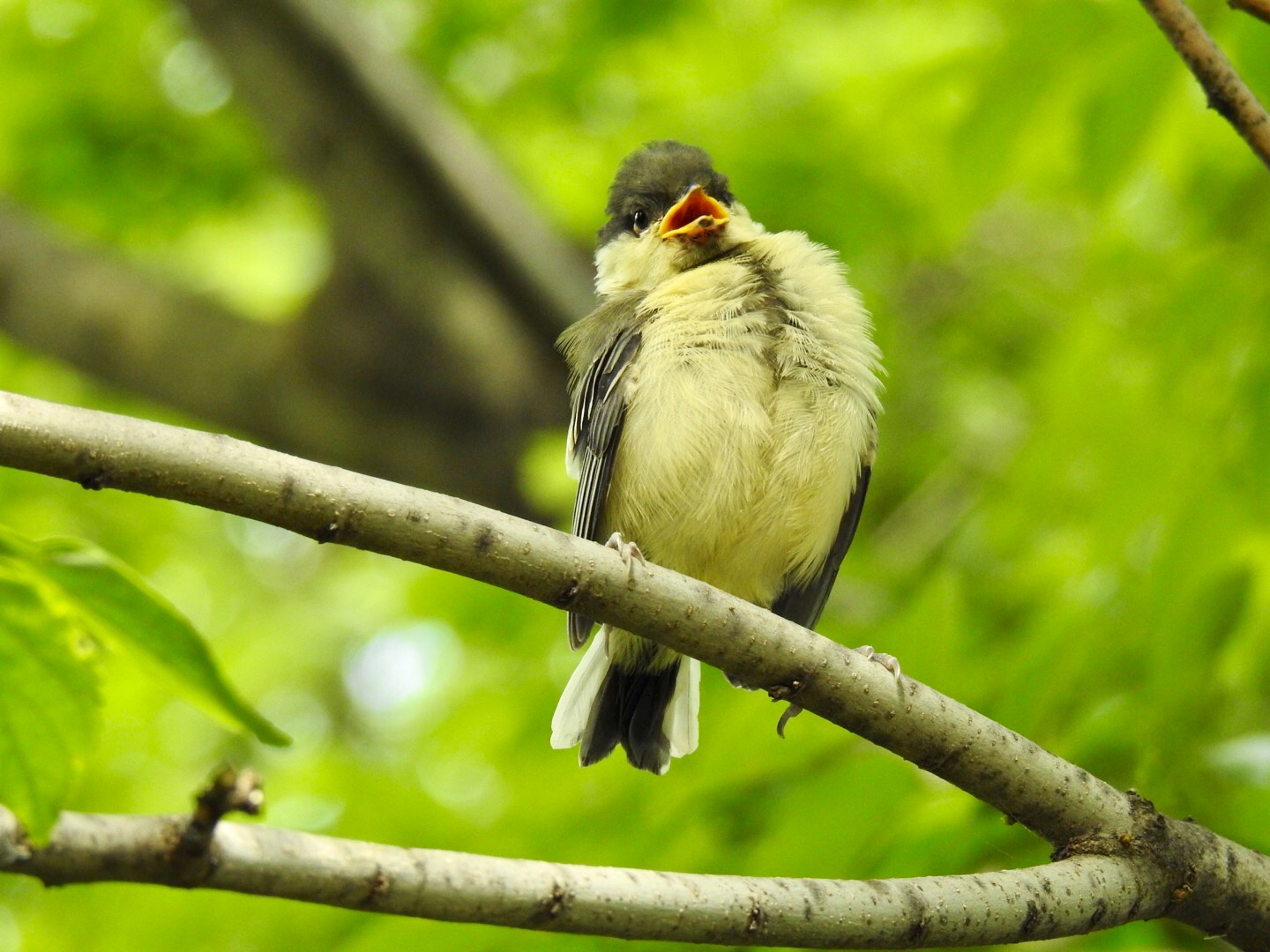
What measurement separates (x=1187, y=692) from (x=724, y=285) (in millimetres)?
1763

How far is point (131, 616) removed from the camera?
182cm

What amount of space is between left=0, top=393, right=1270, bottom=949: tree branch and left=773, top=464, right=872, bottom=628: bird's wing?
Answer: 1.69m

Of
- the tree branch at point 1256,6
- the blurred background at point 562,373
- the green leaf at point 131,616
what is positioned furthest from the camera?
the blurred background at point 562,373

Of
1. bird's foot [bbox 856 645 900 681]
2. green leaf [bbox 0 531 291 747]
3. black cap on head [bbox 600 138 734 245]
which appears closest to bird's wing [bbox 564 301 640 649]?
black cap on head [bbox 600 138 734 245]

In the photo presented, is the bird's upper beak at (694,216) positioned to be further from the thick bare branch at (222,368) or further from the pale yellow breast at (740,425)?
the thick bare branch at (222,368)

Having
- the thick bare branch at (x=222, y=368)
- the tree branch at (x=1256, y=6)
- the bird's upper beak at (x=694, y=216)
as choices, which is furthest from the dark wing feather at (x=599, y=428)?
the thick bare branch at (x=222, y=368)

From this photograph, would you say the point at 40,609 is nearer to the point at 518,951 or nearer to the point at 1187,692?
the point at 518,951

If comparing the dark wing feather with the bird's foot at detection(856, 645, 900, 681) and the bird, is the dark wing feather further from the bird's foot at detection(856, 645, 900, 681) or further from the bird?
the bird's foot at detection(856, 645, 900, 681)

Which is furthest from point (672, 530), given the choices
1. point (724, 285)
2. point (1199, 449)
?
point (1199, 449)

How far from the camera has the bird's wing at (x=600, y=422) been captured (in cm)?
366

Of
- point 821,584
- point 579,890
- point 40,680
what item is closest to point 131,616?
point 40,680

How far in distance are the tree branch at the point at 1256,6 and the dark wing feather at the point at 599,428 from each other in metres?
1.90

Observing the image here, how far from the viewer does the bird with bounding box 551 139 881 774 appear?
348 cm

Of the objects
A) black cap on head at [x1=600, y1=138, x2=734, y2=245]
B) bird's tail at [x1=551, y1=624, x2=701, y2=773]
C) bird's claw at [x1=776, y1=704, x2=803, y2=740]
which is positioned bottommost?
bird's claw at [x1=776, y1=704, x2=803, y2=740]
